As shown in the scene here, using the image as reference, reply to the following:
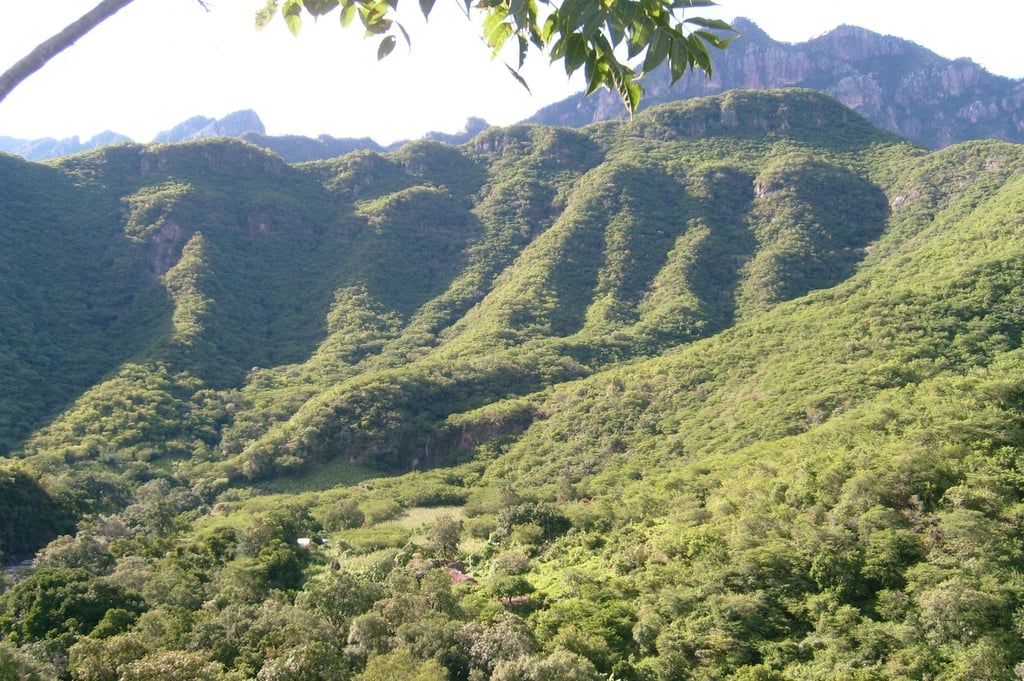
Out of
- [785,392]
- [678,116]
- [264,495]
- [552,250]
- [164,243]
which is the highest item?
[678,116]

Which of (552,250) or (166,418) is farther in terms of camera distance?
(552,250)

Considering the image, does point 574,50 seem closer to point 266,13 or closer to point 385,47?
point 385,47

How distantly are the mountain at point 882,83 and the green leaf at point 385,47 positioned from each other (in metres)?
167

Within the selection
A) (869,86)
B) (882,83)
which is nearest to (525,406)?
(869,86)

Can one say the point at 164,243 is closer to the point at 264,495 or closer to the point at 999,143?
the point at 264,495

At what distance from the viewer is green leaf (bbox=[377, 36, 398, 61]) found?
9.34 feet

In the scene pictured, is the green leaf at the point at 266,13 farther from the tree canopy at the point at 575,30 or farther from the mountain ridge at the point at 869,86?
the mountain ridge at the point at 869,86

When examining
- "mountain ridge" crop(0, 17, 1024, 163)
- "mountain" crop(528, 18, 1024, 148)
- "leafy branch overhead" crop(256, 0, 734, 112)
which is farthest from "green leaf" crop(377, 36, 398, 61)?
"mountain ridge" crop(0, 17, 1024, 163)

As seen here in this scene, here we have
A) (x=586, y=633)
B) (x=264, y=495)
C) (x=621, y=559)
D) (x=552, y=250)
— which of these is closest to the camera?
(x=586, y=633)

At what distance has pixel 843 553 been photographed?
19.6 m

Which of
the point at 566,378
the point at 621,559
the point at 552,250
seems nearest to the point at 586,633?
the point at 621,559

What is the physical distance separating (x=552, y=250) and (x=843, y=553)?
65264mm

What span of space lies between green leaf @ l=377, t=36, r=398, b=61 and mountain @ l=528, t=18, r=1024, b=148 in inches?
6580

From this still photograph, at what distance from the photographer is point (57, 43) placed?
10.2 feet
